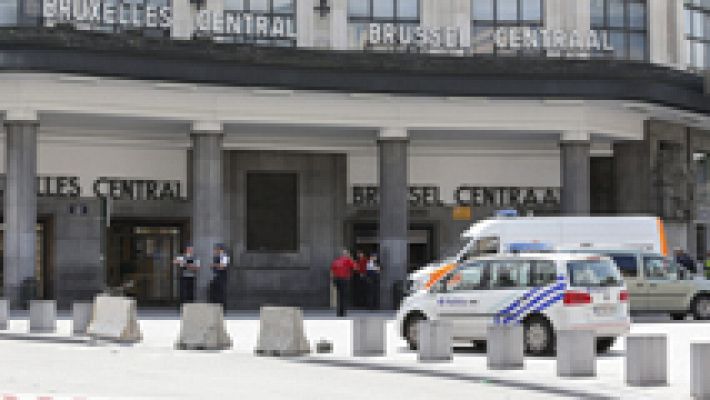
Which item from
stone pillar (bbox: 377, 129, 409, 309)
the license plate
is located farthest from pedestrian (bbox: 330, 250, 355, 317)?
the license plate

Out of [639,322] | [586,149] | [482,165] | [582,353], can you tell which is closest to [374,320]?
[582,353]

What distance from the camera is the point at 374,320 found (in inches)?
833

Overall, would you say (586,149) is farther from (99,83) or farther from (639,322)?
(99,83)

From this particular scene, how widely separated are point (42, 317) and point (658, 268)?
46.8 ft

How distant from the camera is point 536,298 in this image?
70.2 feet

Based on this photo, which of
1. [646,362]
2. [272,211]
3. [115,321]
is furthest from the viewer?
[272,211]

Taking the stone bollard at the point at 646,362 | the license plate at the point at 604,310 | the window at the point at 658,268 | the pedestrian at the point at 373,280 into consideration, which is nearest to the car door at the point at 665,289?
the window at the point at 658,268

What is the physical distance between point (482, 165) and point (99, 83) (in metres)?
13.5

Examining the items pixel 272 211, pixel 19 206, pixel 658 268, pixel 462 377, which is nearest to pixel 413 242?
pixel 272 211

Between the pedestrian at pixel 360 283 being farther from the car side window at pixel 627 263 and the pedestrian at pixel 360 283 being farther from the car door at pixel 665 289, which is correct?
the car door at pixel 665 289

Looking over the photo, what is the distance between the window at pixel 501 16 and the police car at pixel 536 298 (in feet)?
59.6

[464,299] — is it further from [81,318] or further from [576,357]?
[81,318]

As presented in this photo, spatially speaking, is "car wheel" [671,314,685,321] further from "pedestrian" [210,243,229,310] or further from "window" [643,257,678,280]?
"pedestrian" [210,243,229,310]

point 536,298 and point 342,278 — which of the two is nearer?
point 536,298
